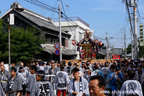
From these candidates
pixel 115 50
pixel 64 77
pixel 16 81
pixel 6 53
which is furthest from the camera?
pixel 115 50

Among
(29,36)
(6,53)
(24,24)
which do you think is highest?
(24,24)

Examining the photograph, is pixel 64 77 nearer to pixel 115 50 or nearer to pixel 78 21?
pixel 78 21

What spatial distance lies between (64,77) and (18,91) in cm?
249

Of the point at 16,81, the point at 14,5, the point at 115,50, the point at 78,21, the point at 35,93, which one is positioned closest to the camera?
the point at 35,93

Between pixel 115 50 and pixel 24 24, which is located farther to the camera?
pixel 115 50

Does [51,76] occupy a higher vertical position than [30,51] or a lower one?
lower

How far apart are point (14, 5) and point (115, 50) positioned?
95.7m

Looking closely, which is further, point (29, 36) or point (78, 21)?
point (78, 21)

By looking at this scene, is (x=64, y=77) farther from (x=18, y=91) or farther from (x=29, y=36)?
(x=29, y=36)

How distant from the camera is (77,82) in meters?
6.60

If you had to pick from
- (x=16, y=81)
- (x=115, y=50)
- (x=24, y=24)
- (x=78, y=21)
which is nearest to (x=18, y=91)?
(x=16, y=81)

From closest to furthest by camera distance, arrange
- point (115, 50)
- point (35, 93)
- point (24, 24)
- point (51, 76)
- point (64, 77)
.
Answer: point (35, 93), point (64, 77), point (51, 76), point (24, 24), point (115, 50)

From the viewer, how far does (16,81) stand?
720 cm

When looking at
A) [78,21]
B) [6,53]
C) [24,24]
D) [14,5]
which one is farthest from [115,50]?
[14,5]
